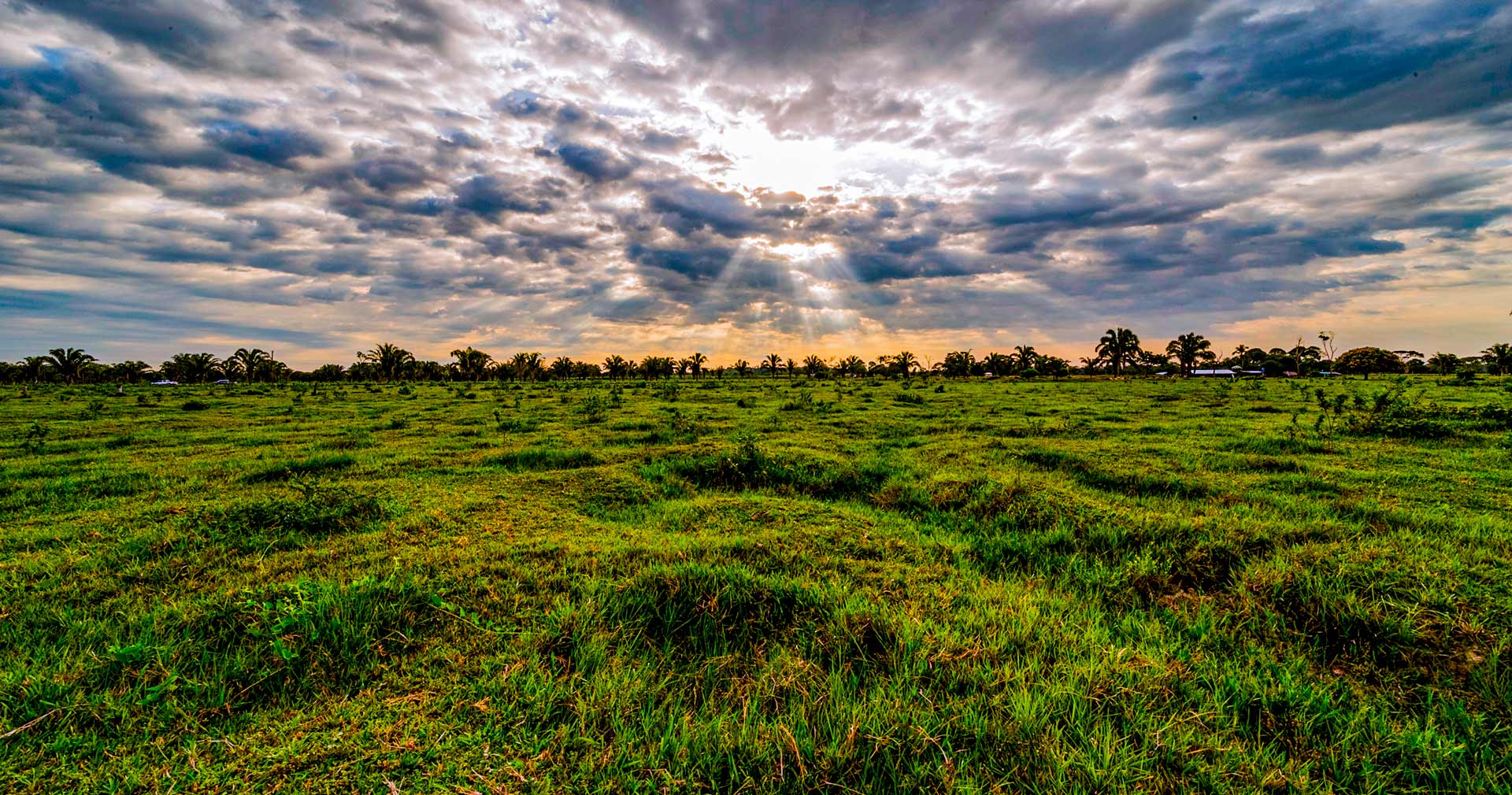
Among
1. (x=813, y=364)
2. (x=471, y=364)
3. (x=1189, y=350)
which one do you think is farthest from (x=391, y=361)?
(x=1189, y=350)

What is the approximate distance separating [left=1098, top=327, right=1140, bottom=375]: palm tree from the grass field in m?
100.0

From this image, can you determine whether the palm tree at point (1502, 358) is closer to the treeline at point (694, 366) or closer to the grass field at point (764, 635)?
the treeline at point (694, 366)

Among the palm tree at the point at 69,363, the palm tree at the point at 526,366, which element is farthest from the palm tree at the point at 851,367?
the palm tree at the point at 69,363

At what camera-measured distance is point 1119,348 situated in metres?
94.2

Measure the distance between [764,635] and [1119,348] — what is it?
110 meters

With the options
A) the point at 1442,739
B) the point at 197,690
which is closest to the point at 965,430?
the point at 1442,739

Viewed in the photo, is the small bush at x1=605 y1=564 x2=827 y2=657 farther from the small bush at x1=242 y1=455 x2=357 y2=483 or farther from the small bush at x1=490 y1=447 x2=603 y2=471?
the small bush at x1=242 y1=455 x2=357 y2=483

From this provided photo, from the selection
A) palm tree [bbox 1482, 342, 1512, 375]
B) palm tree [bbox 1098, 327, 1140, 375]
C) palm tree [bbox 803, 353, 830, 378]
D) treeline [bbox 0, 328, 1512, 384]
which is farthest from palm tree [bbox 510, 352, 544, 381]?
palm tree [bbox 1482, 342, 1512, 375]

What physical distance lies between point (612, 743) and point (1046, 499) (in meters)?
5.74

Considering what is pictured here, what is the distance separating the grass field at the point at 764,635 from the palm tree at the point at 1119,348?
99971mm

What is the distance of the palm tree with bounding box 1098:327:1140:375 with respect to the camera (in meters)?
93.1

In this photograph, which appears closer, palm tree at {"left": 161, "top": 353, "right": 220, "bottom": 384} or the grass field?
the grass field

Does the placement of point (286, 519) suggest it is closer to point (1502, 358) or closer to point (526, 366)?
point (526, 366)

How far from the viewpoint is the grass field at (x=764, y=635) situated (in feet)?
8.64
